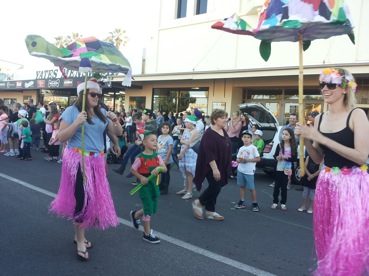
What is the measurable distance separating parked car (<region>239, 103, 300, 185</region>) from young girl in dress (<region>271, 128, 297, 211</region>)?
1921 mm

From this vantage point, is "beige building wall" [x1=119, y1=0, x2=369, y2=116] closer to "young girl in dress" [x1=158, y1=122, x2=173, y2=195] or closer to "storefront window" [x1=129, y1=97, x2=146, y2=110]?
"storefront window" [x1=129, y1=97, x2=146, y2=110]

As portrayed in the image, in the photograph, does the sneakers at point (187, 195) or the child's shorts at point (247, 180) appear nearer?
the child's shorts at point (247, 180)

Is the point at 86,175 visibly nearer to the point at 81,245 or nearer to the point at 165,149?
the point at 81,245

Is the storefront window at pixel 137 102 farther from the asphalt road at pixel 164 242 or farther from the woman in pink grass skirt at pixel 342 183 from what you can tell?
the woman in pink grass skirt at pixel 342 183

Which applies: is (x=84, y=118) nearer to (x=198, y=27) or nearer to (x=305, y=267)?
(x=305, y=267)

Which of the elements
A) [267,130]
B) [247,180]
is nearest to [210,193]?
[247,180]

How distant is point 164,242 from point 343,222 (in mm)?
2337

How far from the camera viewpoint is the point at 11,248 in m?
3.77

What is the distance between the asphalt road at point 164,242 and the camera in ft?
11.5

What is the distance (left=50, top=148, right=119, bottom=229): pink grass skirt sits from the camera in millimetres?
3609

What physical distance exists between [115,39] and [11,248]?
136ft

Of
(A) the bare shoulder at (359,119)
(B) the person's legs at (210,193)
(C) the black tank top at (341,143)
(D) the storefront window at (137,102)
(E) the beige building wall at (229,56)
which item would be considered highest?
(E) the beige building wall at (229,56)

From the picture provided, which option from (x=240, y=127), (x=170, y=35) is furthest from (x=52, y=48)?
(x=170, y=35)

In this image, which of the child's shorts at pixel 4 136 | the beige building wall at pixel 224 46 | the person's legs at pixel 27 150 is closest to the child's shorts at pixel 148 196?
the person's legs at pixel 27 150
